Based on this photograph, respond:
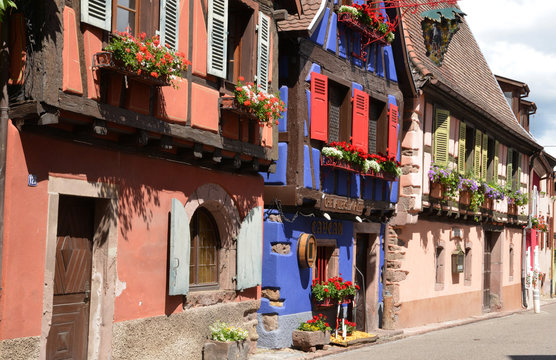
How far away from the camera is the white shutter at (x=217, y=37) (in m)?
10.1

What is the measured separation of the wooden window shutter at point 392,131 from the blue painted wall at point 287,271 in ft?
9.80

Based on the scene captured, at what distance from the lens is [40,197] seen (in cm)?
765

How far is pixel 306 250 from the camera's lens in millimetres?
12969

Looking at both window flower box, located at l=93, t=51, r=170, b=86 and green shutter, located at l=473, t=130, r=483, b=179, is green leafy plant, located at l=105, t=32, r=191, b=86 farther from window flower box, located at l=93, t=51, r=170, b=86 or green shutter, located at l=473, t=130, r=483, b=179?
green shutter, located at l=473, t=130, r=483, b=179

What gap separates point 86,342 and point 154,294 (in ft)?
3.85

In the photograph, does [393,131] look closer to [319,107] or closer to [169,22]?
[319,107]

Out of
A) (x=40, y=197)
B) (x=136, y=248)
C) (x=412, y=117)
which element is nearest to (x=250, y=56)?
(x=136, y=248)

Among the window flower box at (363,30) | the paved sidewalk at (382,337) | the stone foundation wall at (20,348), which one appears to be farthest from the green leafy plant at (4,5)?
the window flower box at (363,30)

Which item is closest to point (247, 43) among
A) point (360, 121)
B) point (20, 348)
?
point (360, 121)

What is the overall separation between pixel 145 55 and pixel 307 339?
20.0 feet

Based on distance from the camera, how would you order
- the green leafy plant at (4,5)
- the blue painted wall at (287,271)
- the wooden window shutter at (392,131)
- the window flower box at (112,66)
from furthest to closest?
1. the wooden window shutter at (392,131)
2. the blue painted wall at (287,271)
3. the window flower box at (112,66)
4. the green leafy plant at (4,5)

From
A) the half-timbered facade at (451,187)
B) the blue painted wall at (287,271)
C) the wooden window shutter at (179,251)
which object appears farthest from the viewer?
the half-timbered facade at (451,187)

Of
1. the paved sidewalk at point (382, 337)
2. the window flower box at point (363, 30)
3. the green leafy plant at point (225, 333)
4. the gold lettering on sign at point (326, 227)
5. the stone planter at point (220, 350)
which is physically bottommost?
the paved sidewalk at point (382, 337)

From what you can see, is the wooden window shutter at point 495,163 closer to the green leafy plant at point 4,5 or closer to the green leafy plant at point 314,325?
the green leafy plant at point 314,325
